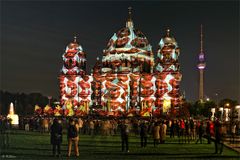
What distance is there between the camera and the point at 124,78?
96.9 m

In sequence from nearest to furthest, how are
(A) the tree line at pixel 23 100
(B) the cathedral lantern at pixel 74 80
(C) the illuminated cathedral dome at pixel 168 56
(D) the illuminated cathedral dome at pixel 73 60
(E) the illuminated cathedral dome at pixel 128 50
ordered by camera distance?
(C) the illuminated cathedral dome at pixel 168 56
(B) the cathedral lantern at pixel 74 80
(E) the illuminated cathedral dome at pixel 128 50
(D) the illuminated cathedral dome at pixel 73 60
(A) the tree line at pixel 23 100

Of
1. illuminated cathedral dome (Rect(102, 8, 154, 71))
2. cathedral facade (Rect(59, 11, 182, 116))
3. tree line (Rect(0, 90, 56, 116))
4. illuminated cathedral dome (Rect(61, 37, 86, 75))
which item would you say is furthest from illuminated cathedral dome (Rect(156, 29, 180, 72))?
tree line (Rect(0, 90, 56, 116))

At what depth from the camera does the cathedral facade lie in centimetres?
9300

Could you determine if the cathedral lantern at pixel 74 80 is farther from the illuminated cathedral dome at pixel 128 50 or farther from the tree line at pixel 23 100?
the tree line at pixel 23 100

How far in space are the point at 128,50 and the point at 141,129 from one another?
73.5m

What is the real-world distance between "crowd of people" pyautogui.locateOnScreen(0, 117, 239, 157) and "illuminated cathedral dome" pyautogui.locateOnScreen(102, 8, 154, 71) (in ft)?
159

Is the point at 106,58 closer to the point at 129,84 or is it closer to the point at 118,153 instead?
the point at 129,84

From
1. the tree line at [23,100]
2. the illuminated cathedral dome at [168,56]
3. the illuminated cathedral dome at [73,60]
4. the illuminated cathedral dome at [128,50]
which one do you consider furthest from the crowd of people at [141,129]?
the tree line at [23,100]

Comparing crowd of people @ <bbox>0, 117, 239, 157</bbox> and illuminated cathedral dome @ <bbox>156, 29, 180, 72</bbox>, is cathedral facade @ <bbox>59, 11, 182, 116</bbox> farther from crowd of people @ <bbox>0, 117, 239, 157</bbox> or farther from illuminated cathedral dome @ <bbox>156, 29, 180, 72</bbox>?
crowd of people @ <bbox>0, 117, 239, 157</bbox>

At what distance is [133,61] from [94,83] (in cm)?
838

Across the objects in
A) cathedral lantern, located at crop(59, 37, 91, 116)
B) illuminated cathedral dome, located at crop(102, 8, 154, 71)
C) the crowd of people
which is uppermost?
illuminated cathedral dome, located at crop(102, 8, 154, 71)

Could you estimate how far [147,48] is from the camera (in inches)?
A: 4109

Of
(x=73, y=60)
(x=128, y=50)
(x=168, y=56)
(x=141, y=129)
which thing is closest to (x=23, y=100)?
(x=73, y=60)

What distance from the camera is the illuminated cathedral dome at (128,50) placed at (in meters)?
100
